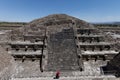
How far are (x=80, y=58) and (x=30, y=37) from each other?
307 inches

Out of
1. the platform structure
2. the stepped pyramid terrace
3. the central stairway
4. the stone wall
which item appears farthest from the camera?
the platform structure

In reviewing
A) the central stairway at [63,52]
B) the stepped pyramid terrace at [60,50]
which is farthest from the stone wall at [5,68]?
the central stairway at [63,52]

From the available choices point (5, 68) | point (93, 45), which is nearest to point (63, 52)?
point (93, 45)

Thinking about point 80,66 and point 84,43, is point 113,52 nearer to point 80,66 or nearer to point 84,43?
point 84,43

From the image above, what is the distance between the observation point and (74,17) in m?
25.1

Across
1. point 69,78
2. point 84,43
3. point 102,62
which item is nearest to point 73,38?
point 84,43

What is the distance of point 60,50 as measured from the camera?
62.6 ft

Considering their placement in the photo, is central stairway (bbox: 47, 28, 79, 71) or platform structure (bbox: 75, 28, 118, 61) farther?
platform structure (bbox: 75, 28, 118, 61)

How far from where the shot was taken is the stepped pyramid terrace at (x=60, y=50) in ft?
52.6

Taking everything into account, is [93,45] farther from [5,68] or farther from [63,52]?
[5,68]

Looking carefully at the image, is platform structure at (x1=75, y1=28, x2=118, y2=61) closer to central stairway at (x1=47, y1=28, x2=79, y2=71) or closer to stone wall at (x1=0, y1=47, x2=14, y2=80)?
central stairway at (x1=47, y1=28, x2=79, y2=71)

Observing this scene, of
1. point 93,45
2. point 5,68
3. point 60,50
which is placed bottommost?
point 5,68

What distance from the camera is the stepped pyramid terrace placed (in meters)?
16.0

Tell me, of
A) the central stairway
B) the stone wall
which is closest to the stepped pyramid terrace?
the central stairway
